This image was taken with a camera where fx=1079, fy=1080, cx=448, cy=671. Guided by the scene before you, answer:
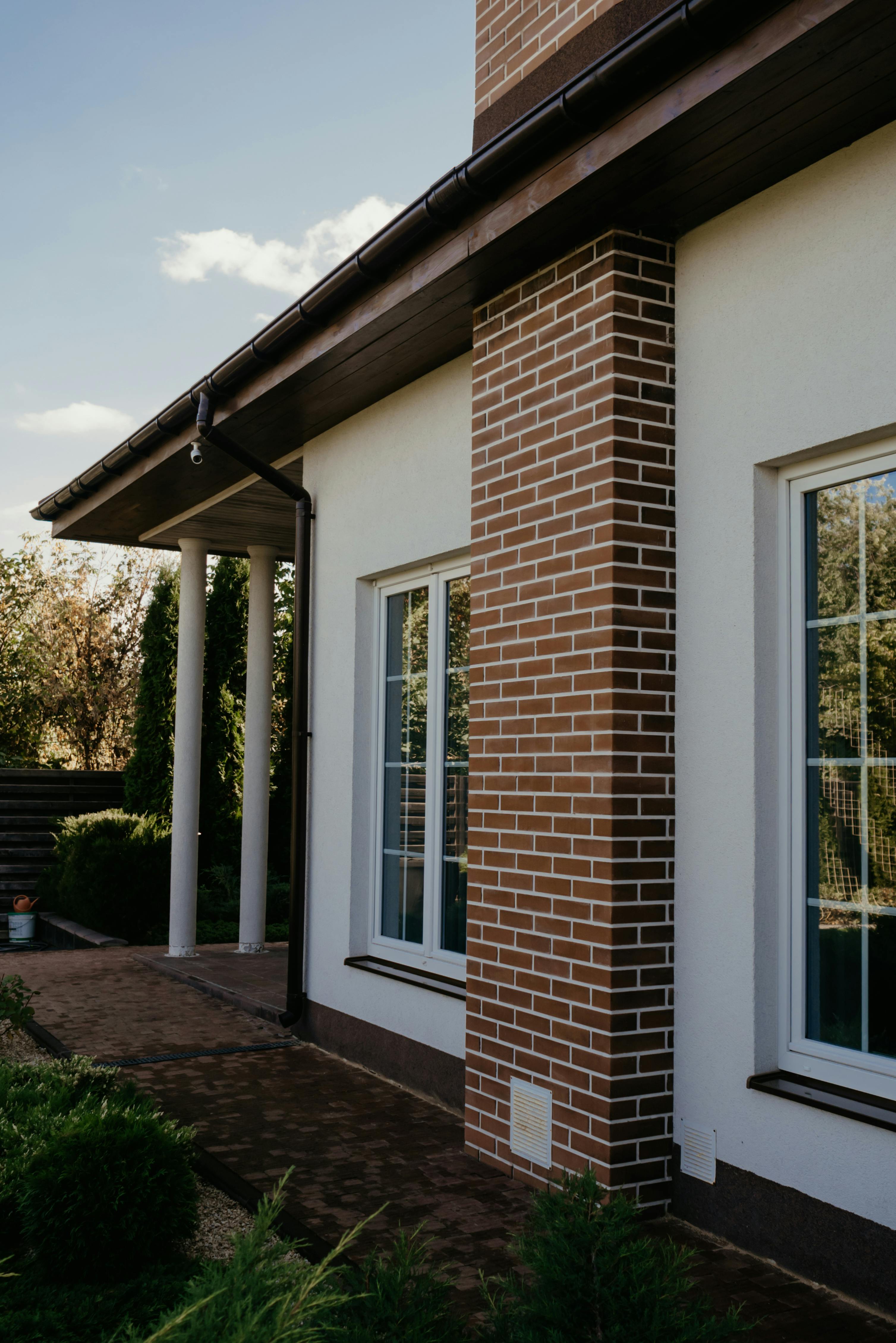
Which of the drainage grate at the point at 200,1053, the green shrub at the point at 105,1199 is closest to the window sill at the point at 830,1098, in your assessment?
the green shrub at the point at 105,1199

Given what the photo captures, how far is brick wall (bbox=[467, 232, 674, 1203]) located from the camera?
11.3ft

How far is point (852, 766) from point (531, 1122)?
168 cm

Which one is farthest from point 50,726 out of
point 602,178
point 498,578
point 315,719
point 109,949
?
point 602,178

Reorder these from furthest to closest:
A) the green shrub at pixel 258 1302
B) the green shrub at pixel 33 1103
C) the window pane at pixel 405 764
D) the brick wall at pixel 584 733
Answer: the window pane at pixel 405 764
the brick wall at pixel 584 733
the green shrub at pixel 33 1103
the green shrub at pixel 258 1302

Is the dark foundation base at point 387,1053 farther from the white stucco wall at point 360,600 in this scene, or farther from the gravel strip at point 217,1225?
the gravel strip at point 217,1225

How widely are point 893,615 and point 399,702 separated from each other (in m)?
2.99

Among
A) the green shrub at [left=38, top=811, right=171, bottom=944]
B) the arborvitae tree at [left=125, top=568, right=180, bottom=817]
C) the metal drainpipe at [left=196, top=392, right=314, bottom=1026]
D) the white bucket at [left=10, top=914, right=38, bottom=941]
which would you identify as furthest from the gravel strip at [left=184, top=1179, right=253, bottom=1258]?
the arborvitae tree at [left=125, top=568, right=180, bottom=817]

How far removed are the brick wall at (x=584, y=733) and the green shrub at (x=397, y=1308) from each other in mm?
1612

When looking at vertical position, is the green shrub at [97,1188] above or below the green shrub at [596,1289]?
below

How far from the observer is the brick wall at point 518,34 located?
3975mm

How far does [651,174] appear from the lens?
3246 mm

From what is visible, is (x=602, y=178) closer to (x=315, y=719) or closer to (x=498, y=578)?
(x=498, y=578)

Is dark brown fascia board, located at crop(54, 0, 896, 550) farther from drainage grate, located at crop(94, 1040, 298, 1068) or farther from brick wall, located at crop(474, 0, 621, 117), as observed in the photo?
drainage grate, located at crop(94, 1040, 298, 1068)

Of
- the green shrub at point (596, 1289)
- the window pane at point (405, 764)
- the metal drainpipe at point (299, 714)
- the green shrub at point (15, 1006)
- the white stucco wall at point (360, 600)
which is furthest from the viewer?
the metal drainpipe at point (299, 714)
